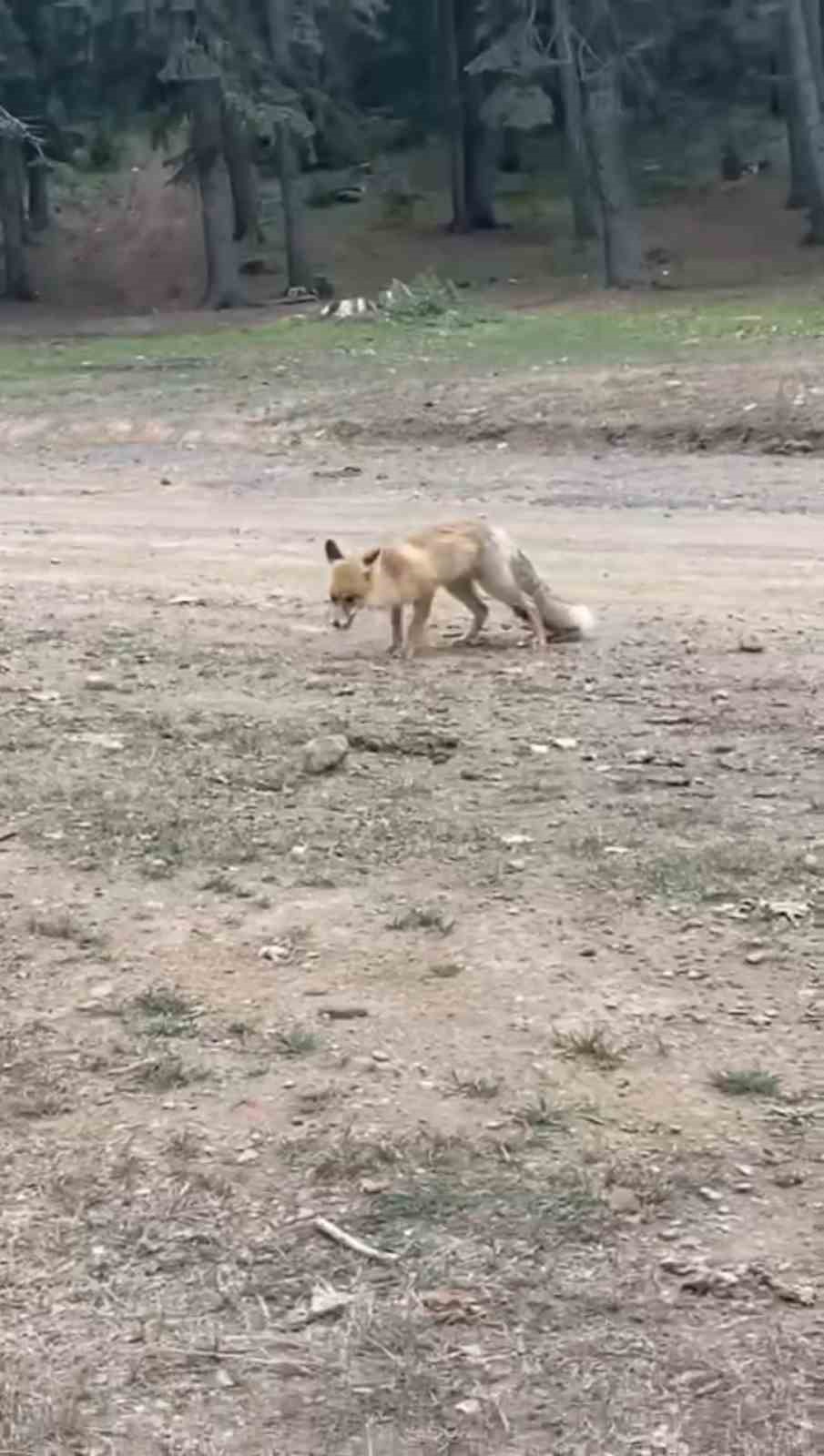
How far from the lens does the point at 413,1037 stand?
570 centimetres

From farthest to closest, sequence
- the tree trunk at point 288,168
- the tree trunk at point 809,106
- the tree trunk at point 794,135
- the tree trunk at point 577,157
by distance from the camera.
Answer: the tree trunk at point 577,157 → the tree trunk at point 794,135 → the tree trunk at point 288,168 → the tree trunk at point 809,106

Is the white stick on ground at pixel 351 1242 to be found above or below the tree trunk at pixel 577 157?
below

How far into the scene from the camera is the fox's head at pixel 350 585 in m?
Result: 10.3

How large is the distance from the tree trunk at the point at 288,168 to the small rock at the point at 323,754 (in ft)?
99.3

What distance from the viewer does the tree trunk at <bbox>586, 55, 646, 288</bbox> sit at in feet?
116

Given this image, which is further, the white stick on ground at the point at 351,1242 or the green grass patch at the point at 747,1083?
the green grass patch at the point at 747,1083

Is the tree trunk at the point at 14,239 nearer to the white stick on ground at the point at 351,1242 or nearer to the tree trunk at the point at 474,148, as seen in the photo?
the tree trunk at the point at 474,148

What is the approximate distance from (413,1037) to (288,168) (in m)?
33.5

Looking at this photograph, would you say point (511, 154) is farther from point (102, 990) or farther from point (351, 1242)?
point (351, 1242)

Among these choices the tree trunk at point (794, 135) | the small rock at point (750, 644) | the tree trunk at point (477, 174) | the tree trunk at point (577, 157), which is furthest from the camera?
the tree trunk at point (477, 174)

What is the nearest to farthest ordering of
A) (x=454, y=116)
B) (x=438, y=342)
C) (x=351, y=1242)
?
(x=351, y=1242) < (x=438, y=342) < (x=454, y=116)

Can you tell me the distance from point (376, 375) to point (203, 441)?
3062 mm

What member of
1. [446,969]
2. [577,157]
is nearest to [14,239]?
[577,157]

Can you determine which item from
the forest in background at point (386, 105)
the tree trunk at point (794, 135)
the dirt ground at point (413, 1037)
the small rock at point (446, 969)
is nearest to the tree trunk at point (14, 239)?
the forest in background at point (386, 105)
